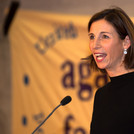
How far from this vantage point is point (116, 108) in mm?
1164

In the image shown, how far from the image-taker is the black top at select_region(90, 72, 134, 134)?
109 cm

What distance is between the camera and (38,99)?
2678 mm

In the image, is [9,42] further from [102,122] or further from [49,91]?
[102,122]

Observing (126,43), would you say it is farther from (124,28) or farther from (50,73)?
(50,73)

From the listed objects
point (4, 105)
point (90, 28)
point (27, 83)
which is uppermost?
point (90, 28)

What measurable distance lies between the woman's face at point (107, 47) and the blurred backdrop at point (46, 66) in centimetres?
97

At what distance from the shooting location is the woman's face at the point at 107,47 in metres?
1.19

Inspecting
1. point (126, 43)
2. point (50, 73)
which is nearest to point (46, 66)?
point (50, 73)

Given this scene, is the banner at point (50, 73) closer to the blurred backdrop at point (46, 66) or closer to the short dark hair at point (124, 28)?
the blurred backdrop at point (46, 66)

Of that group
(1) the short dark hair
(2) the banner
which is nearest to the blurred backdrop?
(2) the banner

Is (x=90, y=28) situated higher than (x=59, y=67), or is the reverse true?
(x=90, y=28)

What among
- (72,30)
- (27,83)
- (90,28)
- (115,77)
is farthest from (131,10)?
(27,83)

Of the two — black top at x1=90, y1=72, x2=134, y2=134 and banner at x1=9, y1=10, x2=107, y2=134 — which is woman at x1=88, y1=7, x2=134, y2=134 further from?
Answer: banner at x1=9, y1=10, x2=107, y2=134

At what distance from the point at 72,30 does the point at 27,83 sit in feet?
2.68
